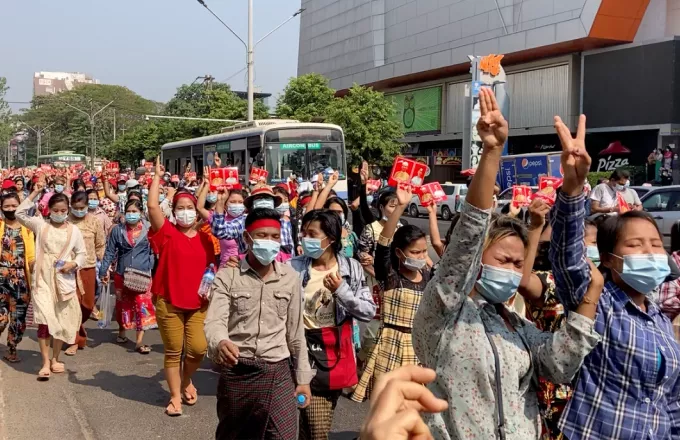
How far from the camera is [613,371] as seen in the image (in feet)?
8.46

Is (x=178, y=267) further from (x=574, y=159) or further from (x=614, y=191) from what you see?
(x=614, y=191)

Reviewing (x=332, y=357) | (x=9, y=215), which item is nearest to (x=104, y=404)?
(x=9, y=215)

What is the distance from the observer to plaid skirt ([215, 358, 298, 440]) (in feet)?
12.3

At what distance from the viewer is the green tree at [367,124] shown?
32250 mm

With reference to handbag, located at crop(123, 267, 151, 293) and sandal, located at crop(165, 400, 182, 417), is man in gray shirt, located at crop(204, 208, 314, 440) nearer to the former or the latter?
sandal, located at crop(165, 400, 182, 417)

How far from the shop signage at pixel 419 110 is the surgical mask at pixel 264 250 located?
36340 millimetres

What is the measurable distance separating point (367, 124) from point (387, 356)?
2941cm

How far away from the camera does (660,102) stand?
27.3m

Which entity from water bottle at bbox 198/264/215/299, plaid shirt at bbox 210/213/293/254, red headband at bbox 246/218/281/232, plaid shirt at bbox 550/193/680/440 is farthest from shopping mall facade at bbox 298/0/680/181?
plaid shirt at bbox 550/193/680/440

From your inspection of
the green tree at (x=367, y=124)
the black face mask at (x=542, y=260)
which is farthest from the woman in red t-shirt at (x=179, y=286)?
the green tree at (x=367, y=124)

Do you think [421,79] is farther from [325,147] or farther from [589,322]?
[589,322]

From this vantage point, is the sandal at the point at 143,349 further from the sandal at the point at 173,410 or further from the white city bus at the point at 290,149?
the white city bus at the point at 290,149

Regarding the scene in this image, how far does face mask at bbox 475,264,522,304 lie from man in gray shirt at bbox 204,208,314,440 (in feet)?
5.15

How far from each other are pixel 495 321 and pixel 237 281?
176 centimetres
